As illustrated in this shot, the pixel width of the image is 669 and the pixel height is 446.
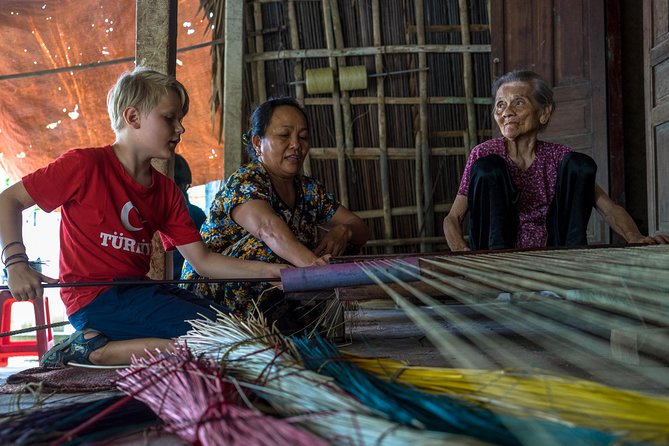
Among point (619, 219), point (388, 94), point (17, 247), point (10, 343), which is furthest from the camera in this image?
point (388, 94)

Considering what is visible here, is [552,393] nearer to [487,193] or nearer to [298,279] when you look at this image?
[298,279]

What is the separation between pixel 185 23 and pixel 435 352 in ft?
11.6

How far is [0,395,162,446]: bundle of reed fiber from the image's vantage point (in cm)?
82

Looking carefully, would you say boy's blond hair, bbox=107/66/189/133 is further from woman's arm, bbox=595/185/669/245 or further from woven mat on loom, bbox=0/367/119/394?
woman's arm, bbox=595/185/669/245

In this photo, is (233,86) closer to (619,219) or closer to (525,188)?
(525,188)

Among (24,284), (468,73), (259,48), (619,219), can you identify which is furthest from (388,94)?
(24,284)

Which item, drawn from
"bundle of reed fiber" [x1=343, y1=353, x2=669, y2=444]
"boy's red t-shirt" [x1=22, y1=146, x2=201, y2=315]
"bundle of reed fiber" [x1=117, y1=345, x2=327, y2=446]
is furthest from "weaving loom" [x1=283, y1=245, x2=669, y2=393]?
"boy's red t-shirt" [x1=22, y1=146, x2=201, y2=315]

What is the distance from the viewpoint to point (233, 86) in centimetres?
418

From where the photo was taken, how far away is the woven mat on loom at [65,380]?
4.58 ft

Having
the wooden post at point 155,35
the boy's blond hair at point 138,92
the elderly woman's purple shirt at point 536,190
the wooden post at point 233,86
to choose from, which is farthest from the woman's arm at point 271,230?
the wooden post at point 233,86

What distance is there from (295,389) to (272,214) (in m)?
1.17

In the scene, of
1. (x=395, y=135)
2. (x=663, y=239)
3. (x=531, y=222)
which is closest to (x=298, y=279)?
(x=663, y=239)

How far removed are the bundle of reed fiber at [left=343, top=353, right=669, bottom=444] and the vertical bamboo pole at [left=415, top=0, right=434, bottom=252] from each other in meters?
3.73

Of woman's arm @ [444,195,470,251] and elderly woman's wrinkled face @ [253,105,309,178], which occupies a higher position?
elderly woman's wrinkled face @ [253,105,309,178]
